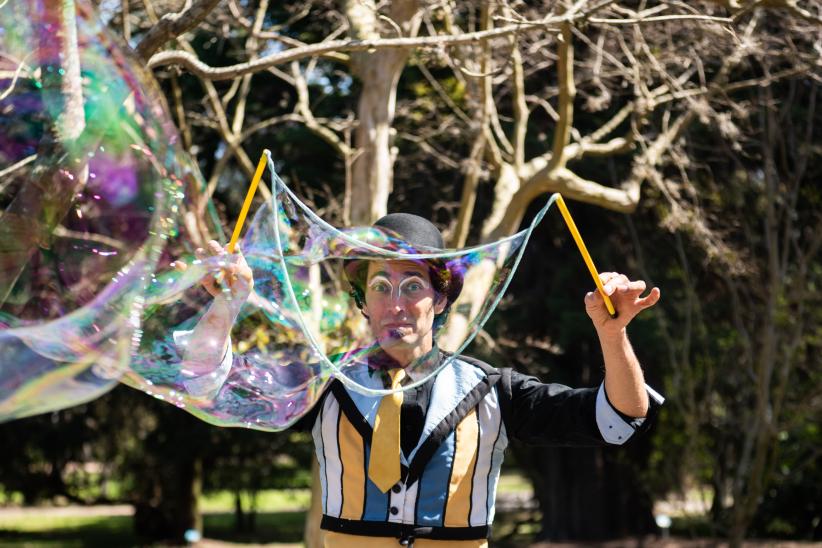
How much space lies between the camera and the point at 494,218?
8.54 meters

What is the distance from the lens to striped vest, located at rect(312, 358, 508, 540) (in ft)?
8.99

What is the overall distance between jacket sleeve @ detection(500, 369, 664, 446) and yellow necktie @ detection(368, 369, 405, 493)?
0.29m

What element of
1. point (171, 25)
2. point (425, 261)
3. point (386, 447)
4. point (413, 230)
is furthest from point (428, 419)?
point (171, 25)

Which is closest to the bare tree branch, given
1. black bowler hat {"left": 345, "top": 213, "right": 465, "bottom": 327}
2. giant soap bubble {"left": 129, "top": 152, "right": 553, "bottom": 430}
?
giant soap bubble {"left": 129, "top": 152, "right": 553, "bottom": 430}

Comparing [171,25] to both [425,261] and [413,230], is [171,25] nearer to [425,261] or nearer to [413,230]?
[413,230]

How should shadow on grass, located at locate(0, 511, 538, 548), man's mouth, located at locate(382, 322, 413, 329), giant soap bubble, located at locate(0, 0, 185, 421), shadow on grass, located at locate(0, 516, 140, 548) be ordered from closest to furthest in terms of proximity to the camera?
man's mouth, located at locate(382, 322, 413, 329) < giant soap bubble, located at locate(0, 0, 185, 421) < shadow on grass, located at locate(0, 511, 538, 548) < shadow on grass, located at locate(0, 516, 140, 548)

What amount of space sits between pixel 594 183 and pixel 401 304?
715 centimetres

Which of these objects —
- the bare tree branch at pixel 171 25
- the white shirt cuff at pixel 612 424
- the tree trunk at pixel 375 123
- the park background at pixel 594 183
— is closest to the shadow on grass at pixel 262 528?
the park background at pixel 594 183

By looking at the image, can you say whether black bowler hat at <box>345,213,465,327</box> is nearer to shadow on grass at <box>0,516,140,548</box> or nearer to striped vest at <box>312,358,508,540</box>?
striped vest at <box>312,358,508,540</box>

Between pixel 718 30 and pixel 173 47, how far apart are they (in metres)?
3.95

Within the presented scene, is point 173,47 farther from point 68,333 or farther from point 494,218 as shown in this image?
point 68,333

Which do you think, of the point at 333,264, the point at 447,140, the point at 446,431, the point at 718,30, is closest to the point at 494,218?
the point at 333,264

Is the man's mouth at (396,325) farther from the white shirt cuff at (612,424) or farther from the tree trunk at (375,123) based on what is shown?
the tree trunk at (375,123)

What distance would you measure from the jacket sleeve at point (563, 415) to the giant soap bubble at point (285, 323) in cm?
22
